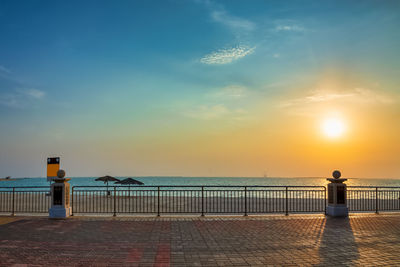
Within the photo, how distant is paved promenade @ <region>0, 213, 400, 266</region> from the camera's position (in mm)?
6820

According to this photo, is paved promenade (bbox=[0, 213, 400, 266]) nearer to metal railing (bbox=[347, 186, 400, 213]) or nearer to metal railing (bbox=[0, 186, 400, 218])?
metal railing (bbox=[0, 186, 400, 218])

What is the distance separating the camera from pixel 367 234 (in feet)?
31.8

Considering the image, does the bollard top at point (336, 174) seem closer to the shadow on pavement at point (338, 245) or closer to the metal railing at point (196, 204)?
the metal railing at point (196, 204)

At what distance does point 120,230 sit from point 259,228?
474cm

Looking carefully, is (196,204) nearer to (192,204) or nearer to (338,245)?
(192,204)

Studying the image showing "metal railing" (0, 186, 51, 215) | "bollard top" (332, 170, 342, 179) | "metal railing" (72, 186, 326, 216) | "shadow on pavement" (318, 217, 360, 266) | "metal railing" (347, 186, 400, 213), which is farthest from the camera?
"metal railing" (347, 186, 400, 213)

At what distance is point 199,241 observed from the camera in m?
8.54

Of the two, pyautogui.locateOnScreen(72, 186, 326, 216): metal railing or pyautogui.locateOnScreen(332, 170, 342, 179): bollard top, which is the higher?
pyautogui.locateOnScreen(332, 170, 342, 179): bollard top

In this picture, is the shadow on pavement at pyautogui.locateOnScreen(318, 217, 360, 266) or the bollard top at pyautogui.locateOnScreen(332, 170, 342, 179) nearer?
the shadow on pavement at pyautogui.locateOnScreen(318, 217, 360, 266)

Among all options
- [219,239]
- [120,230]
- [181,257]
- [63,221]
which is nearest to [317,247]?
[219,239]

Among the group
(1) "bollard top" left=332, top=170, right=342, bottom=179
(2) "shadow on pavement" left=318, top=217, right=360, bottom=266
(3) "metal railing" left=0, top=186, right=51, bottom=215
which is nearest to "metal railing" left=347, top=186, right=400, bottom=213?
(1) "bollard top" left=332, top=170, right=342, bottom=179

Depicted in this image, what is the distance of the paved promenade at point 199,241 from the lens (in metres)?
6.82

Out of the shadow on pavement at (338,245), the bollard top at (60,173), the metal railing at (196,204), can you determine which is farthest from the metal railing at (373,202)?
the bollard top at (60,173)

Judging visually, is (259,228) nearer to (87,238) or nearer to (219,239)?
(219,239)
